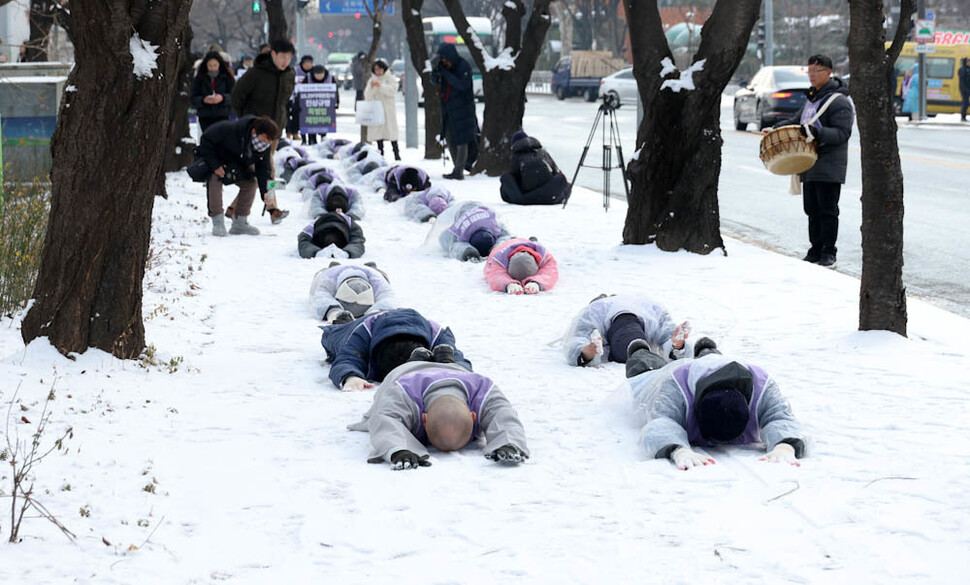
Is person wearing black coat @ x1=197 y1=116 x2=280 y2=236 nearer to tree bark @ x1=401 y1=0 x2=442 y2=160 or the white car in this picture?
tree bark @ x1=401 y1=0 x2=442 y2=160

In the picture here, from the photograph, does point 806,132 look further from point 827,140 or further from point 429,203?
point 429,203

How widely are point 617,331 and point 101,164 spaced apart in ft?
10.0

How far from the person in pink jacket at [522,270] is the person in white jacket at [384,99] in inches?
492

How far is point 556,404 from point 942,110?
3125cm

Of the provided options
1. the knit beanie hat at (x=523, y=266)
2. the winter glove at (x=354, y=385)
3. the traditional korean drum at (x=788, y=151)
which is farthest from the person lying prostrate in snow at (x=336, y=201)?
the winter glove at (x=354, y=385)

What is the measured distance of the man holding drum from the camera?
34.4 ft

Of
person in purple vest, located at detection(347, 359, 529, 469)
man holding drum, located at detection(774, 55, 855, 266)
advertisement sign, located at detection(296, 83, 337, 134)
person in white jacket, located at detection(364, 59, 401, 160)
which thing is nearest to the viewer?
person in purple vest, located at detection(347, 359, 529, 469)

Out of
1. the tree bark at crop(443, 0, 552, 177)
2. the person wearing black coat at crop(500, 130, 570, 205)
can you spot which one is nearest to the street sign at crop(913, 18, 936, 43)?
the tree bark at crop(443, 0, 552, 177)

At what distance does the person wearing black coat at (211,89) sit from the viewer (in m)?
17.1

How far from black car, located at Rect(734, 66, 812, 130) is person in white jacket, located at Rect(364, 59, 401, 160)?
28.3ft

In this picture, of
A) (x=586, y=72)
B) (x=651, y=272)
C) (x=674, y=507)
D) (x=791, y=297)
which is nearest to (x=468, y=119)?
(x=651, y=272)

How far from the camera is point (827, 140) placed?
Answer: 34.2 ft

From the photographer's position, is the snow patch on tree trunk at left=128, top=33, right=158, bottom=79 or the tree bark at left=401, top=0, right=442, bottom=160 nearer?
the snow patch on tree trunk at left=128, top=33, right=158, bottom=79

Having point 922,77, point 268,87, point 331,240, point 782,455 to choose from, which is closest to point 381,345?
point 782,455
